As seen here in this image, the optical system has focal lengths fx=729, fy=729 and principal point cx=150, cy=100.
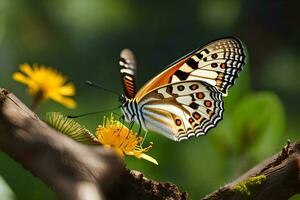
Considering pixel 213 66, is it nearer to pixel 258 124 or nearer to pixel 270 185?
pixel 258 124

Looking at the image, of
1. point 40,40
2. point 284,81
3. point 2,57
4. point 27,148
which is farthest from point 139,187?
point 40,40

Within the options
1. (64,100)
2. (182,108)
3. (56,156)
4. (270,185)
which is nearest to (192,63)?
(182,108)

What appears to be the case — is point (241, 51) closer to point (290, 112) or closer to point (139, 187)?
point (139, 187)

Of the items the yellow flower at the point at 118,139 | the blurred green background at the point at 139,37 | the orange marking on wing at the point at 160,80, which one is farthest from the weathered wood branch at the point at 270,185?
the blurred green background at the point at 139,37

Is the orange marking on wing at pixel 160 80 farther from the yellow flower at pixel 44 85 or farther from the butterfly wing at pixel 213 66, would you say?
the yellow flower at pixel 44 85

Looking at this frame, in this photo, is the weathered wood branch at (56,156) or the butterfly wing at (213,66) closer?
the weathered wood branch at (56,156)

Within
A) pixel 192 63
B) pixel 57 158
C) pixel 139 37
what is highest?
pixel 139 37
